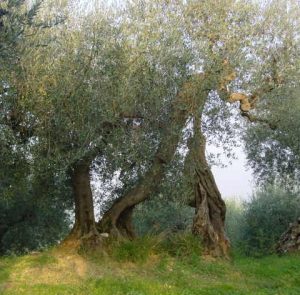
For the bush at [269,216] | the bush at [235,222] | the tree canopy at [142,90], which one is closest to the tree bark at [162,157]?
the tree canopy at [142,90]

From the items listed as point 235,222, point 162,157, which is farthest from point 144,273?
point 235,222

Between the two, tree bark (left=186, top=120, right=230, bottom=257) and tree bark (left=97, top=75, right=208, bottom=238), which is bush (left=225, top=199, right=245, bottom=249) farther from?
tree bark (left=97, top=75, right=208, bottom=238)

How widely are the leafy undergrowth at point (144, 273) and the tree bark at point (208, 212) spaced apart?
747 millimetres

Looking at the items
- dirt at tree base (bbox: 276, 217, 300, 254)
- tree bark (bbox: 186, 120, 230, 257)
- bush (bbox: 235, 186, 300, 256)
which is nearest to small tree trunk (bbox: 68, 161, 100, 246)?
tree bark (bbox: 186, 120, 230, 257)

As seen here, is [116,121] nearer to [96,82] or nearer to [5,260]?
[96,82]

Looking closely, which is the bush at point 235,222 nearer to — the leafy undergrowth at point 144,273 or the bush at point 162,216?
the bush at point 162,216

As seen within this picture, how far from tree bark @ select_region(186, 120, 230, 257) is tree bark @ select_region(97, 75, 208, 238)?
4.77 feet

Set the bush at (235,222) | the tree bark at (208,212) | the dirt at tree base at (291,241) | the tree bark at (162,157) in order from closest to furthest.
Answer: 1. the tree bark at (162,157)
2. the tree bark at (208,212)
3. the dirt at tree base at (291,241)
4. the bush at (235,222)

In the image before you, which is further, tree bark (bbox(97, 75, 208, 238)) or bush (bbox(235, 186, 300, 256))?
bush (bbox(235, 186, 300, 256))

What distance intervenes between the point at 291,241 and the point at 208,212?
4.68 meters

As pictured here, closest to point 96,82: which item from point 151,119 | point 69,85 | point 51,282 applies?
point 69,85

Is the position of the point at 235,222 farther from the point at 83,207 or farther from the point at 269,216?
the point at 83,207

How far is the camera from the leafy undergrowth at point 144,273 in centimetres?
1148

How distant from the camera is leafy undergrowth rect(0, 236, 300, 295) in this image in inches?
452
